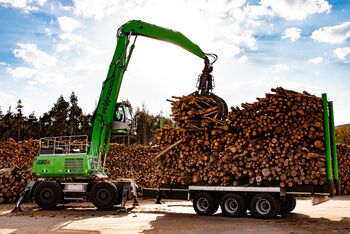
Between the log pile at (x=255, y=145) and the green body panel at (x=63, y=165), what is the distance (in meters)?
3.09

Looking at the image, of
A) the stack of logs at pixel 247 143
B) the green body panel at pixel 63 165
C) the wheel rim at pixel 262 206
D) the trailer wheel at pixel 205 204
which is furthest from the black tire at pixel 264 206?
the green body panel at pixel 63 165

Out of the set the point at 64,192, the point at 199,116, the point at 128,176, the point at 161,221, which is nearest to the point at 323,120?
the point at 199,116

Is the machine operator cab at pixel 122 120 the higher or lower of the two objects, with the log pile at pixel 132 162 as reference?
higher

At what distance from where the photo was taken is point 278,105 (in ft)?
38.9

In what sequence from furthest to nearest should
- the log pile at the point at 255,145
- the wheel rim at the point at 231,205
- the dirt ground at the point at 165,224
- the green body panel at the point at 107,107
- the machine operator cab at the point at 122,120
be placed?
the machine operator cab at the point at 122,120 < the green body panel at the point at 107,107 < the wheel rim at the point at 231,205 < the log pile at the point at 255,145 < the dirt ground at the point at 165,224

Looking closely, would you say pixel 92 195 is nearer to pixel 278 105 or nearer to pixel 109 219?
pixel 109 219

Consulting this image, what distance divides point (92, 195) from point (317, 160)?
7826 mm

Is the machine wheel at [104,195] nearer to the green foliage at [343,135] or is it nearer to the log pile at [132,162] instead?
the log pile at [132,162]

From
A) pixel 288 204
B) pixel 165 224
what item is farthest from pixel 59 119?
pixel 165 224

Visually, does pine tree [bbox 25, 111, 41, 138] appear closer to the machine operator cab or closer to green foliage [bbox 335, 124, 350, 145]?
the machine operator cab

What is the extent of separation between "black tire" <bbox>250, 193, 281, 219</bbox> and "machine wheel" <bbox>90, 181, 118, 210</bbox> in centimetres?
523

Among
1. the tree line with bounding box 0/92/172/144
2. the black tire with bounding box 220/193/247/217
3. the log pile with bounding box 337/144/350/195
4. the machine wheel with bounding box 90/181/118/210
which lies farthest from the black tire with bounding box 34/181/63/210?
the tree line with bounding box 0/92/172/144

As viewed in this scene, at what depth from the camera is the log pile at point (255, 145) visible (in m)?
11.4

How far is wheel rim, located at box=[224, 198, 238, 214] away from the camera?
12.1 metres
